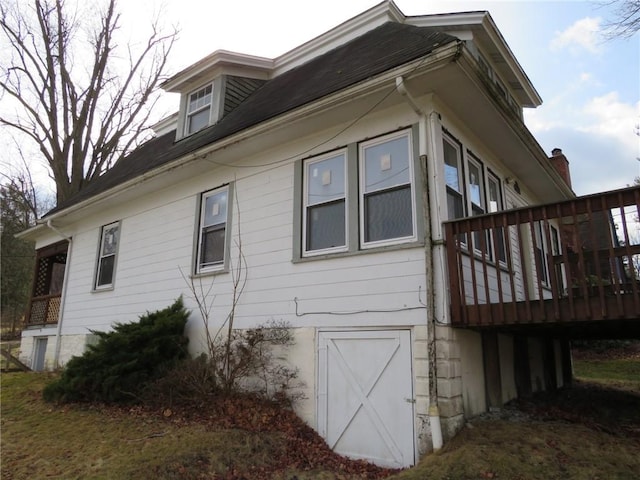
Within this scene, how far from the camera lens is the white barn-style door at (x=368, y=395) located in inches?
195

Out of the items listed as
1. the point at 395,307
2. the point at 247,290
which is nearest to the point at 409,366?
the point at 395,307

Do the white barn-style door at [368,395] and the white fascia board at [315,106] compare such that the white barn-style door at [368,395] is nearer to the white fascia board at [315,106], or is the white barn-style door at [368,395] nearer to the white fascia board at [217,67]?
the white fascia board at [315,106]

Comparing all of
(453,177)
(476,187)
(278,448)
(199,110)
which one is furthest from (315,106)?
(199,110)

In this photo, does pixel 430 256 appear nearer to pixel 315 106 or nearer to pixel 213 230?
pixel 315 106

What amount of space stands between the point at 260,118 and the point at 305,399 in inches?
175

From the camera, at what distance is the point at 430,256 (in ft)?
16.5

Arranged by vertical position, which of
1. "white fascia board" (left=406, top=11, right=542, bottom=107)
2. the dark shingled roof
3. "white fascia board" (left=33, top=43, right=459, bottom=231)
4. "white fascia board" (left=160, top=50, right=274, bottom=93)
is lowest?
"white fascia board" (left=33, top=43, right=459, bottom=231)

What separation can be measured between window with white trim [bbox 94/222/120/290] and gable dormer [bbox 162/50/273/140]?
2924 millimetres

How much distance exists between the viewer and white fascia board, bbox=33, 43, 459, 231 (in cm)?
483

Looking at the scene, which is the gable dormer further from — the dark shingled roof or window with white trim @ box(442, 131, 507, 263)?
window with white trim @ box(442, 131, 507, 263)

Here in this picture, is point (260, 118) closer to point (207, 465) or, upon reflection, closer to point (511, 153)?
point (511, 153)

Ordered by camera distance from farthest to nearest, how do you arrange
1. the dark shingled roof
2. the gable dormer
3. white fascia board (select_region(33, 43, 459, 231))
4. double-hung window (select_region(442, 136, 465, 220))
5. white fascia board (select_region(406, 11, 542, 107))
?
the gable dormer < white fascia board (select_region(406, 11, 542, 107)) < double-hung window (select_region(442, 136, 465, 220)) < the dark shingled roof < white fascia board (select_region(33, 43, 459, 231))

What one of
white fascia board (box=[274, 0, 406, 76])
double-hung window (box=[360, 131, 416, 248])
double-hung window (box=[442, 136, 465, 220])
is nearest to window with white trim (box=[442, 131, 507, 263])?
double-hung window (box=[442, 136, 465, 220])

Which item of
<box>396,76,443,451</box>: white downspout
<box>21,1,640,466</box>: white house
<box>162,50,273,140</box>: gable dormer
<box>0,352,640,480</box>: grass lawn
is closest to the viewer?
<box>0,352,640,480</box>: grass lawn
